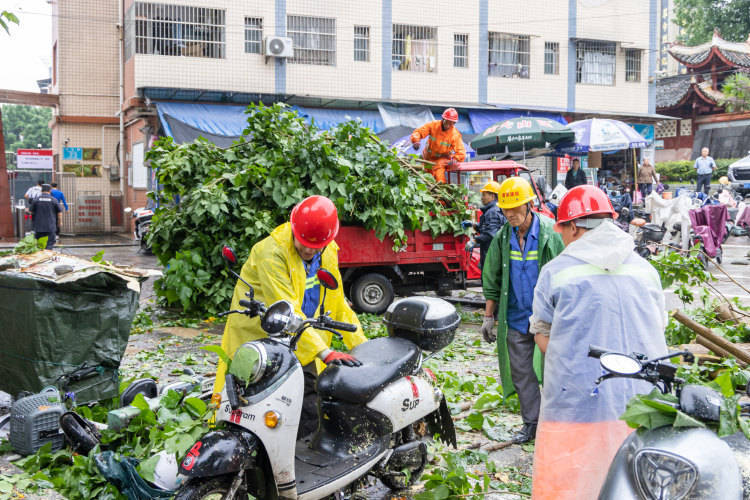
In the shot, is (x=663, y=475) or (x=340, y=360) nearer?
(x=663, y=475)

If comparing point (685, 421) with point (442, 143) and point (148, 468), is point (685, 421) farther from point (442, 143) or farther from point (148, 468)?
point (442, 143)

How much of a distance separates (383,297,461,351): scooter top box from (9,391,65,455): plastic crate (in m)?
2.29

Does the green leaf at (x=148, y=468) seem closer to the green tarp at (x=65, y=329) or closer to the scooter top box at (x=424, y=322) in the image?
the scooter top box at (x=424, y=322)

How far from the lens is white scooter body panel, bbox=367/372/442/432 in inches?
151

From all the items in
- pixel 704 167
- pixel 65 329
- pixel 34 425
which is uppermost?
pixel 704 167

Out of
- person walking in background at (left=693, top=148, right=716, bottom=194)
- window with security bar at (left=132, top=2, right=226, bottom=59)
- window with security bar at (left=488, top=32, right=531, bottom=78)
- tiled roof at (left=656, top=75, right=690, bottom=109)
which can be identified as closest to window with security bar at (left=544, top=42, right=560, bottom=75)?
window with security bar at (left=488, top=32, right=531, bottom=78)

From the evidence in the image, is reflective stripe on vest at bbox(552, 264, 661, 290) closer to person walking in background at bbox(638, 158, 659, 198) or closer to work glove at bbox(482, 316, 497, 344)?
work glove at bbox(482, 316, 497, 344)

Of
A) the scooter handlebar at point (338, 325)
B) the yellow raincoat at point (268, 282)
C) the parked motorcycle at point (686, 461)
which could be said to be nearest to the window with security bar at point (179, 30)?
the yellow raincoat at point (268, 282)

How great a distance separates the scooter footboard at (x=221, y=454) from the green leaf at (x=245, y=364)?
264mm

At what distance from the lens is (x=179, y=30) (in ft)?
72.1

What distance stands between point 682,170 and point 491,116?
41.6ft

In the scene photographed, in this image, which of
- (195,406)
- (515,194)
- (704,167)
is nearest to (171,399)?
(195,406)

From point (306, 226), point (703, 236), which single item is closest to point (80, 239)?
point (703, 236)

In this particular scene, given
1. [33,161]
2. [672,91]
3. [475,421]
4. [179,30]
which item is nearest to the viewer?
[475,421]
